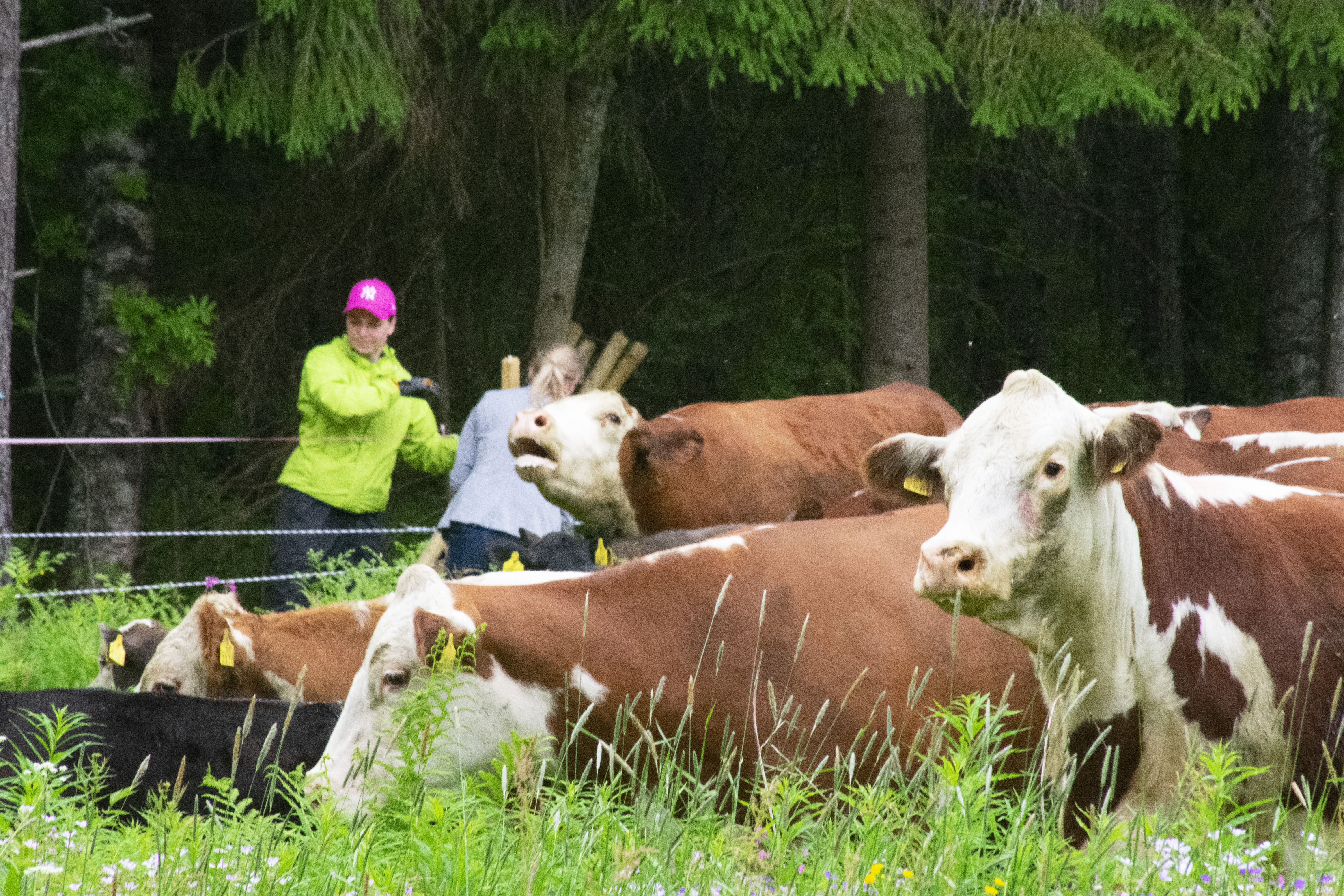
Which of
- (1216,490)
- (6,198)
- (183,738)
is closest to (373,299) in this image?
(6,198)

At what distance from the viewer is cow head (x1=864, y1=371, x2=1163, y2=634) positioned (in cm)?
298

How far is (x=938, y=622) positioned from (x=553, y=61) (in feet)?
18.8

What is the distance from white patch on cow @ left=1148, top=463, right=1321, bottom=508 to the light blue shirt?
11.9ft

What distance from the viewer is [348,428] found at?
292 inches

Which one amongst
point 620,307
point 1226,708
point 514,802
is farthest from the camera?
point 620,307

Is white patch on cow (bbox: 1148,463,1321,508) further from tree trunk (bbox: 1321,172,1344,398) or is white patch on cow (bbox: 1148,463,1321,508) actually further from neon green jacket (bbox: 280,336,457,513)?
tree trunk (bbox: 1321,172,1344,398)

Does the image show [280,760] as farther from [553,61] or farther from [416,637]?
[553,61]

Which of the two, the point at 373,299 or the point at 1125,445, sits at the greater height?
the point at 373,299

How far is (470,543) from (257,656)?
6.25ft

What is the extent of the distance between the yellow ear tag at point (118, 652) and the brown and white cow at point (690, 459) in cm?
172

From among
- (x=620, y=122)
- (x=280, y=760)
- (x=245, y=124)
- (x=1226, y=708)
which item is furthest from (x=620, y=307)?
(x=1226, y=708)

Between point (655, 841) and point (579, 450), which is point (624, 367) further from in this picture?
point (655, 841)

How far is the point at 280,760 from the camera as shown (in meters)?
4.09

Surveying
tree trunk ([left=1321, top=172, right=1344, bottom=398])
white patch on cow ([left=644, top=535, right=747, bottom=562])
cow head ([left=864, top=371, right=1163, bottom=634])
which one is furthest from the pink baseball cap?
tree trunk ([left=1321, top=172, right=1344, bottom=398])
